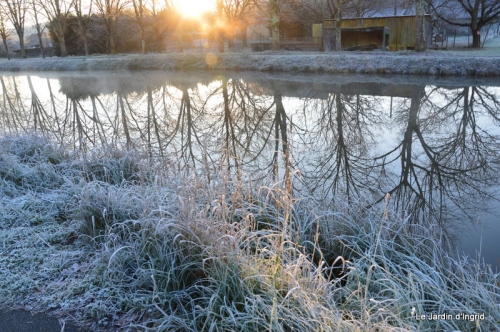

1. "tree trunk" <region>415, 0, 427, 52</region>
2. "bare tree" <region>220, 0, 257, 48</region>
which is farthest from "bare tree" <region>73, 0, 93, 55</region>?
"tree trunk" <region>415, 0, 427, 52</region>

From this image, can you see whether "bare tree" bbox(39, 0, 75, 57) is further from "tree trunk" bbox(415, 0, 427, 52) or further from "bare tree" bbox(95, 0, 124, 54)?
"tree trunk" bbox(415, 0, 427, 52)

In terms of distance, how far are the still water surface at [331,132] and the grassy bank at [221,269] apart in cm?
59

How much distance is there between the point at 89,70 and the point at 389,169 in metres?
26.5

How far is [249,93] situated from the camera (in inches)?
535

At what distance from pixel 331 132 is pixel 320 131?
23cm

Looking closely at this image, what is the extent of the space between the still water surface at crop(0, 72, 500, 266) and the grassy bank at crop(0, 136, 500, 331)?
0.59 m

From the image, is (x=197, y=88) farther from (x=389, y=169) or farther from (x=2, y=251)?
(x=2, y=251)

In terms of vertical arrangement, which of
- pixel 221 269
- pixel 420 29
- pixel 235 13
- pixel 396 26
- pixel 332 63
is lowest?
pixel 221 269

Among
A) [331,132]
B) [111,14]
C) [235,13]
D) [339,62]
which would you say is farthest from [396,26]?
[111,14]

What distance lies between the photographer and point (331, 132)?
329 inches

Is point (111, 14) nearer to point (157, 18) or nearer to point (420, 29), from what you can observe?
point (157, 18)

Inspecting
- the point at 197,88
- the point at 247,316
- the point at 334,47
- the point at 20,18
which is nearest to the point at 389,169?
the point at 247,316

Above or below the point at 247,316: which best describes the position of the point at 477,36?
above

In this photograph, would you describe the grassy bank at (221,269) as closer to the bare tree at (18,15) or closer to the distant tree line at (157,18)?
the distant tree line at (157,18)
